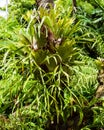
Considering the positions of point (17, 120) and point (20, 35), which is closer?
point (20, 35)

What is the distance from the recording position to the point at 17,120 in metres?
1.21

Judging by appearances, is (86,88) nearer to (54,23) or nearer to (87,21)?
(54,23)

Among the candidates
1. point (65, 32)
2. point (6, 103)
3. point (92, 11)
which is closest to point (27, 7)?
point (92, 11)

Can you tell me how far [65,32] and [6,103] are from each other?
0.45 m

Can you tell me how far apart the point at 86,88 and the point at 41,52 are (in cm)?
29

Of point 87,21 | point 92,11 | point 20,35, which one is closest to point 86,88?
point 20,35

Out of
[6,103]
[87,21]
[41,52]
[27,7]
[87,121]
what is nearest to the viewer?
[41,52]

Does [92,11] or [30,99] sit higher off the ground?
[92,11]

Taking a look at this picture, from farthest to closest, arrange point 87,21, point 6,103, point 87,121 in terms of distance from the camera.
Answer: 1. point 87,21
2. point 6,103
3. point 87,121

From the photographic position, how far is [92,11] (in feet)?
6.32

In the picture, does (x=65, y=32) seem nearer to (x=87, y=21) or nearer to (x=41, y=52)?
(x=41, y=52)

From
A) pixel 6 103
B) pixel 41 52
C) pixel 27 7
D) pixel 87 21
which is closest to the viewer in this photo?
pixel 41 52

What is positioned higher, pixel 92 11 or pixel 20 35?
pixel 92 11

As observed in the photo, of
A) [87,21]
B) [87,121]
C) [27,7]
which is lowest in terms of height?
[87,121]
